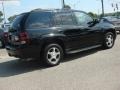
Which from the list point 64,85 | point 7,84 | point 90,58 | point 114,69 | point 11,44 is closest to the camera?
point 64,85

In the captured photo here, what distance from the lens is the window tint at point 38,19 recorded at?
8648 mm

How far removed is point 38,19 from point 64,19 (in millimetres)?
1063

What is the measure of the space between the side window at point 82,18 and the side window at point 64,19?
31 cm

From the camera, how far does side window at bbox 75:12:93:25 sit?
993cm

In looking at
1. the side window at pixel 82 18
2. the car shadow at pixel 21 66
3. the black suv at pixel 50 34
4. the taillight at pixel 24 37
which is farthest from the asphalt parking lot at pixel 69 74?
the side window at pixel 82 18

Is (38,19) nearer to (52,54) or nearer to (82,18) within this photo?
(52,54)

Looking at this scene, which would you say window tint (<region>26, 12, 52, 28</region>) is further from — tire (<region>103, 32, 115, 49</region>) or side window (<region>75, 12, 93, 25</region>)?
tire (<region>103, 32, 115, 49</region>)

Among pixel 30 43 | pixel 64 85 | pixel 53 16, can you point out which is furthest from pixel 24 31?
pixel 64 85

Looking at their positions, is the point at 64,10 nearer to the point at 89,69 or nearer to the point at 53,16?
the point at 53,16

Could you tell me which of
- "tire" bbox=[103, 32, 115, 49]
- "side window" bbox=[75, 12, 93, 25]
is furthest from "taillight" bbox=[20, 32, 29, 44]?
"tire" bbox=[103, 32, 115, 49]

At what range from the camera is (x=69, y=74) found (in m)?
7.62

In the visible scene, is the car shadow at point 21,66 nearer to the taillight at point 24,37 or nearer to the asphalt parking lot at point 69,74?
the asphalt parking lot at point 69,74

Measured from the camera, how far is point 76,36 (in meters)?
9.69

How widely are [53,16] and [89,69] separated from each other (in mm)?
2277
